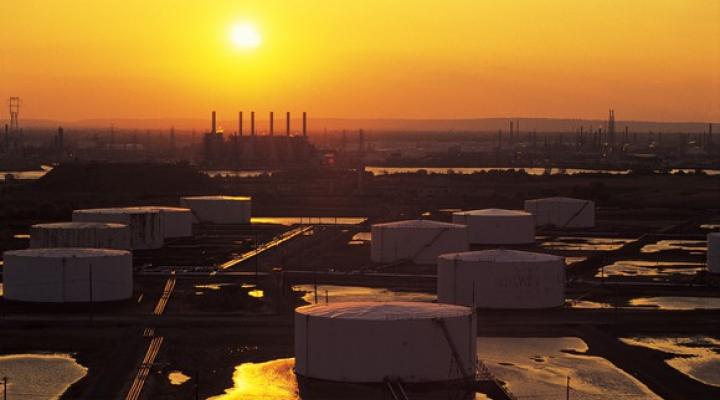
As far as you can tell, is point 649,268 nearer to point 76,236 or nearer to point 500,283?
point 500,283

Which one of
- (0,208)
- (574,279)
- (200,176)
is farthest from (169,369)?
(200,176)

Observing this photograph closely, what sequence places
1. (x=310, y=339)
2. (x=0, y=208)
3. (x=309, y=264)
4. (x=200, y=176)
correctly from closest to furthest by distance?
(x=310, y=339)
(x=309, y=264)
(x=0, y=208)
(x=200, y=176)

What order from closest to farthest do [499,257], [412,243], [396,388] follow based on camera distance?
[396,388] < [499,257] < [412,243]

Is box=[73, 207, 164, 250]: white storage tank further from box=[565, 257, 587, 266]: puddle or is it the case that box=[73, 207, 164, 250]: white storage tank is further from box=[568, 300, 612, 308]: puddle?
box=[568, 300, 612, 308]: puddle

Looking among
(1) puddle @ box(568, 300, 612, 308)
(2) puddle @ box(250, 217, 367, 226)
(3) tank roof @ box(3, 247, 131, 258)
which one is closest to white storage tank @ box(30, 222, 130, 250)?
(3) tank roof @ box(3, 247, 131, 258)

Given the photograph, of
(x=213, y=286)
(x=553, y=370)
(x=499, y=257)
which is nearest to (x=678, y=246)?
(x=499, y=257)

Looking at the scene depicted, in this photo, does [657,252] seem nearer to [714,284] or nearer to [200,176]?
[714,284]

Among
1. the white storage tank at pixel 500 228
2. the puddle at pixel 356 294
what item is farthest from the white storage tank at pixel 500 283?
the white storage tank at pixel 500 228
